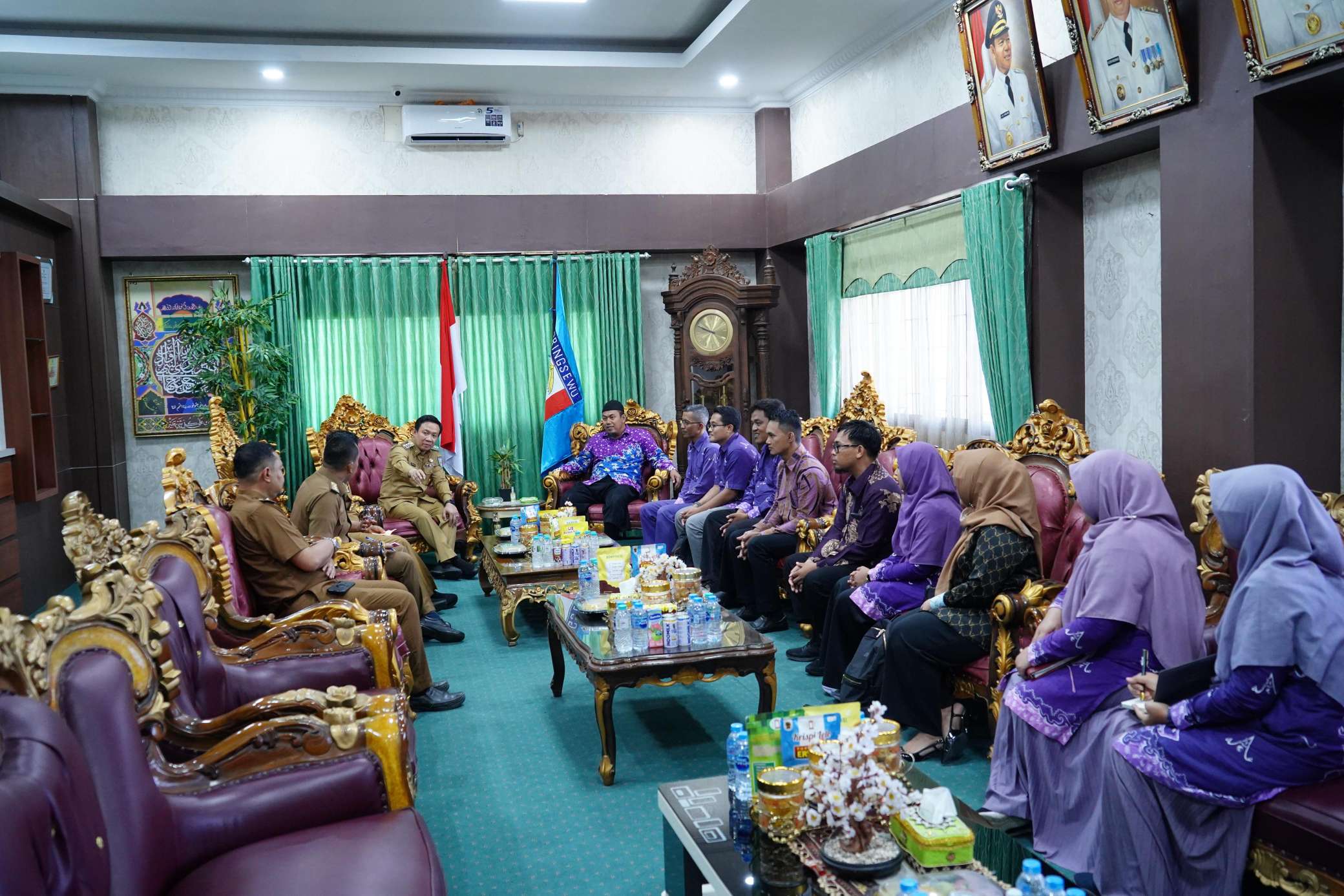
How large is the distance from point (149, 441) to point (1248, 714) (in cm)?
740

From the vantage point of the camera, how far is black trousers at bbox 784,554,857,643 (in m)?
4.37

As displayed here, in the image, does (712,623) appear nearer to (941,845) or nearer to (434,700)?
(434,700)

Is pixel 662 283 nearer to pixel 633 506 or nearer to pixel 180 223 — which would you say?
pixel 633 506

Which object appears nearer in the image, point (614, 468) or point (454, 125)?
point (614, 468)

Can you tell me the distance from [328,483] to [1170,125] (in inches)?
151

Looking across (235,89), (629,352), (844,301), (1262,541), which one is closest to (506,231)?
(629,352)

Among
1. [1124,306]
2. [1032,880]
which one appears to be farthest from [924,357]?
[1032,880]

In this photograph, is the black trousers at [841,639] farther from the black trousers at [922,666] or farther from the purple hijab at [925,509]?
the black trousers at [922,666]

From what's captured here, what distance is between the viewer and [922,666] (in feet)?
11.1

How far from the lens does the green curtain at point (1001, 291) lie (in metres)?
4.96

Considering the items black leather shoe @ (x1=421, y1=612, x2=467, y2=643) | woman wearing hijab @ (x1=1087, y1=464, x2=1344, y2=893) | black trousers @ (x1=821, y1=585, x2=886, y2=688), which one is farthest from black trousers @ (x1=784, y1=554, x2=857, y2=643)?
woman wearing hijab @ (x1=1087, y1=464, x2=1344, y2=893)

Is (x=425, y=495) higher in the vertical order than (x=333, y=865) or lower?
higher

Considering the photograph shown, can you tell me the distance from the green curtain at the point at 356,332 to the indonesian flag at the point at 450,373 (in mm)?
101

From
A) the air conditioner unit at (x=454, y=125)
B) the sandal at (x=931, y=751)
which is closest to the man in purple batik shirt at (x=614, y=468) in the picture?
the air conditioner unit at (x=454, y=125)
